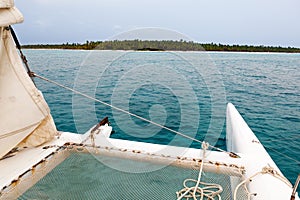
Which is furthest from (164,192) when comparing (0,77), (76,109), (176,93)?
(176,93)

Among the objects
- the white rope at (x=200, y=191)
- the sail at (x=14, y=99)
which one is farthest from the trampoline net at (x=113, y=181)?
the sail at (x=14, y=99)

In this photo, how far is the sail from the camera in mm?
2113

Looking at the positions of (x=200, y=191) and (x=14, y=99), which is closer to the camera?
(x=200, y=191)

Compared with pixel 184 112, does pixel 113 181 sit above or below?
above

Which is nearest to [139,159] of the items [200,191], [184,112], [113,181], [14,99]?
[113,181]

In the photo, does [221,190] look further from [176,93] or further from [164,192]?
[176,93]

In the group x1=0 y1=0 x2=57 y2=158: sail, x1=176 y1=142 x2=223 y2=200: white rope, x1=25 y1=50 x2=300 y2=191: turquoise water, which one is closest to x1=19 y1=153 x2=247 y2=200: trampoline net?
x1=176 y1=142 x2=223 y2=200: white rope

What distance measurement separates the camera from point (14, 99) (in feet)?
7.20

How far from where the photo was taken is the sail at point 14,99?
2113mm

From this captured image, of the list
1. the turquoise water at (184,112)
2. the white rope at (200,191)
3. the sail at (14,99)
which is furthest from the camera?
the turquoise water at (184,112)

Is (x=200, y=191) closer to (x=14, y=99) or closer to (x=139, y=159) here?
(x=139, y=159)

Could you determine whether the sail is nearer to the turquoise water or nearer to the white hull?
the white hull

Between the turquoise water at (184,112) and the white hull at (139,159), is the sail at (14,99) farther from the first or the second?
the turquoise water at (184,112)

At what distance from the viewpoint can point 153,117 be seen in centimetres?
587
